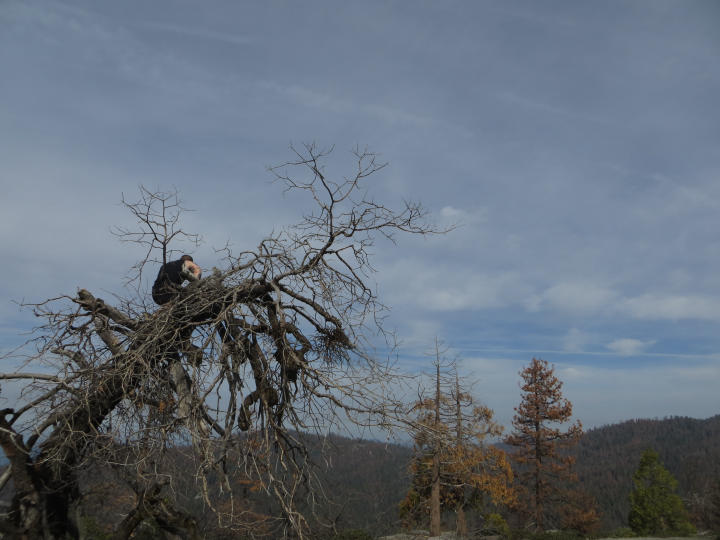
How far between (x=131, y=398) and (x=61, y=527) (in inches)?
114

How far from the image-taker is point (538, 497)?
28.3 meters

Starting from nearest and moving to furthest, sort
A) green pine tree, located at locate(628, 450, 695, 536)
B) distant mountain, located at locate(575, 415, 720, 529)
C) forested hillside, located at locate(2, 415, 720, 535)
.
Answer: forested hillside, located at locate(2, 415, 720, 535) < green pine tree, located at locate(628, 450, 695, 536) < distant mountain, located at locate(575, 415, 720, 529)

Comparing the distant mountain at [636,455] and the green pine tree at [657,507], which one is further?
the distant mountain at [636,455]

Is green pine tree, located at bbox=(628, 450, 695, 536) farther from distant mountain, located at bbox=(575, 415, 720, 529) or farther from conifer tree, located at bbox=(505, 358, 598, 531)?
distant mountain, located at bbox=(575, 415, 720, 529)

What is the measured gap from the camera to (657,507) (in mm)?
24891

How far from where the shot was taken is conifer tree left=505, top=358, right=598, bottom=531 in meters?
28.3

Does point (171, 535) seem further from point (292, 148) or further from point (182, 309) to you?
point (292, 148)

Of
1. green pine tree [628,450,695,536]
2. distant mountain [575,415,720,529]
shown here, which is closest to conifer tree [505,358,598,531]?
green pine tree [628,450,695,536]

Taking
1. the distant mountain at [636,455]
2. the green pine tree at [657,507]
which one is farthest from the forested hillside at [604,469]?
the green pine tree at [657,507]

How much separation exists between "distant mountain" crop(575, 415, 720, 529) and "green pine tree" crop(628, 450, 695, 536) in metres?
37.5

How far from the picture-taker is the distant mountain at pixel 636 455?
78.8m

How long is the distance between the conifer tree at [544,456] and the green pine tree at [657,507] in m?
2.67

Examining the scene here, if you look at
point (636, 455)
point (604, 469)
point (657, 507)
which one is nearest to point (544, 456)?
point (657, 507)

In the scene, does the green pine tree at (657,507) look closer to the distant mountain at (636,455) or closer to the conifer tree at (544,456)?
the conifer tree at (544,456)
